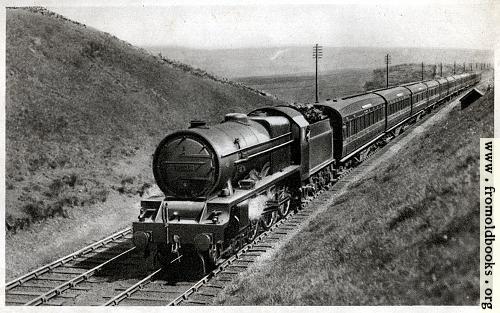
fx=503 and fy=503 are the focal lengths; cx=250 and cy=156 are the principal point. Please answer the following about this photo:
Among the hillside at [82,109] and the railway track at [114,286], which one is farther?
the hillside at [82,109]

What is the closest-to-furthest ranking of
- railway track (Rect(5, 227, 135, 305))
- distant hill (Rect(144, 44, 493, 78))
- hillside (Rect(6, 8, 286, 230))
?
railway track (Rect(5, 227, 135, 305)), hillside (Rect(6, 8, 286, 230)), distant hill (Rect(144, 44, 493, 78))

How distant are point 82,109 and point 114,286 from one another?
795 inches

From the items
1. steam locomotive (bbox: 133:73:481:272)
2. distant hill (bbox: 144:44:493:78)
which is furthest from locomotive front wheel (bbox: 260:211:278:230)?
distant hill (bbox: 144:44:493:78)

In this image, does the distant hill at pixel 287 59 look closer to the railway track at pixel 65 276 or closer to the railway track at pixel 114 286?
the railway track at pixel 65 276

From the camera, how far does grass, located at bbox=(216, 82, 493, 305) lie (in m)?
9.16

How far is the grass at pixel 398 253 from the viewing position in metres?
9.16

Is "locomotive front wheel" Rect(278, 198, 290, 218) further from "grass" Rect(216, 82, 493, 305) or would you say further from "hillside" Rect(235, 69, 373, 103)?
"hillside" Rect(235, 69, 373, 103)

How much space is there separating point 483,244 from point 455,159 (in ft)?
11.0

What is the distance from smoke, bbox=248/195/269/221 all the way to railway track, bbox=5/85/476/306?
80 cm

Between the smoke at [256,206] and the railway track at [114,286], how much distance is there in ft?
2.62

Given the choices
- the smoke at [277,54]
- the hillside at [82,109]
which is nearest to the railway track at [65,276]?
the hillside at [82,109]

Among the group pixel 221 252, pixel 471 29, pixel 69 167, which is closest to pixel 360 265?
pixel 221 252

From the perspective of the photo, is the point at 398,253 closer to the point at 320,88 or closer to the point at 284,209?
the point at 284,209

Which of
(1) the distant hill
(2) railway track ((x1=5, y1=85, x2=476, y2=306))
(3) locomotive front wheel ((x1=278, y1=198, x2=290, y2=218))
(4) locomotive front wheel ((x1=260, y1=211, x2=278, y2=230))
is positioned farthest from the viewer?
(1) the distant hill
